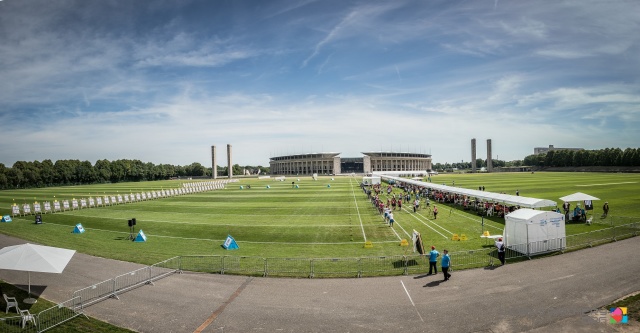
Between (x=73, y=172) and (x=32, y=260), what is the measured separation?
140m

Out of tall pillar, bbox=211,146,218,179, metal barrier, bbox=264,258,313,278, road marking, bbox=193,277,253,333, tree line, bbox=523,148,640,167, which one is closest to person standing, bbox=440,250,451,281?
metal barrier, bbox=264,258,313,278

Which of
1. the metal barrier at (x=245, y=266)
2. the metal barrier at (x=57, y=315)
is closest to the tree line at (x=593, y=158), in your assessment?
the metal barrier at (x=245, y=266)

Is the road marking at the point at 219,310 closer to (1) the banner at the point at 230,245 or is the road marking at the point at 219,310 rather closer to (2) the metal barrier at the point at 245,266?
(2) the metal barrier at the point at 245,266

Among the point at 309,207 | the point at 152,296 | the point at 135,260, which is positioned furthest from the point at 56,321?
the point at 309,207

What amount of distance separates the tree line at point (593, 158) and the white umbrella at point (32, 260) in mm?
158987

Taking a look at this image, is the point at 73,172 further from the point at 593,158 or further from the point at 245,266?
the point at 593,158

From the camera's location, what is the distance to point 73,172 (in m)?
129

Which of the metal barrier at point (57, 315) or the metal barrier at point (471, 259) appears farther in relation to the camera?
the metal barrier at point (471, 259)

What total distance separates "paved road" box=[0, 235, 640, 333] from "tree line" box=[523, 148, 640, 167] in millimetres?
140947

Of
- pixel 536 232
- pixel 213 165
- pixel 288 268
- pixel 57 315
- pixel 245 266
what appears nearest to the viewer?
pixel 57 315

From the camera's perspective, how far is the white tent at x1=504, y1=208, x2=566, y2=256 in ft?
62.5

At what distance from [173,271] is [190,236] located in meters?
9.88

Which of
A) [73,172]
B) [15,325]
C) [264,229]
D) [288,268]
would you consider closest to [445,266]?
[288,268]

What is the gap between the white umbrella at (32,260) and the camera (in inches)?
524
